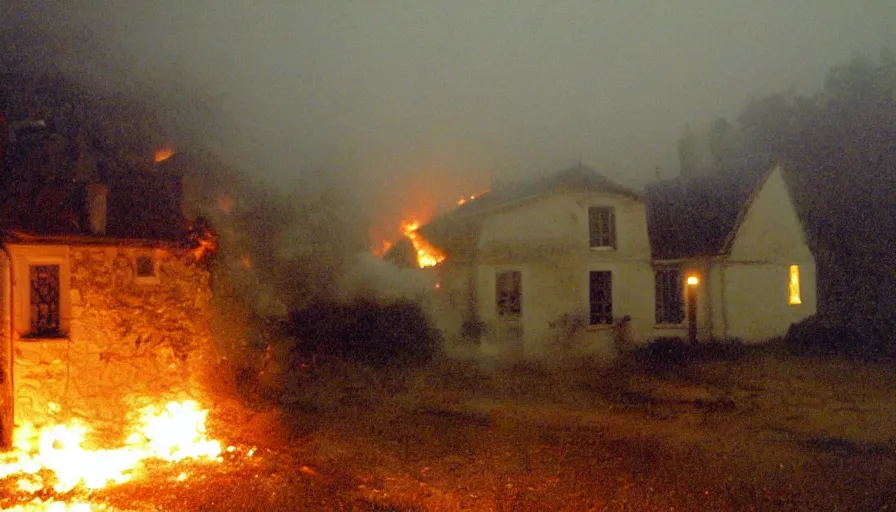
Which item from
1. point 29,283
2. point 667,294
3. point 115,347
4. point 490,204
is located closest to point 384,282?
point 490,204

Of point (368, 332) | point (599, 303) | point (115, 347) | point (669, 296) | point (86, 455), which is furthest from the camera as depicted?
point (669, 296)

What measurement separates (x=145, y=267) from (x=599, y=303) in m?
14.1

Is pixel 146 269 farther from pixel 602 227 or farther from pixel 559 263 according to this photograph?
pixel 602 227

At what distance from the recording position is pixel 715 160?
31.9 metres

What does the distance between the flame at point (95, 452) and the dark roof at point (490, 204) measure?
1120 centimetres

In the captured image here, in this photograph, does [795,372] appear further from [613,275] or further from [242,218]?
[242,218]

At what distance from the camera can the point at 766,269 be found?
2264cm

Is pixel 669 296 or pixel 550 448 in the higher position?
pixel 669 296

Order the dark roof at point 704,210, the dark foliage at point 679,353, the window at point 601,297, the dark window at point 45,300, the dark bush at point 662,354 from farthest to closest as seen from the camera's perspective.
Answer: the dark roof at point 704,210 < the window at point 601,297 < the dark foliage at point 679,353 < the dark bush at point 662,354 < the dark window at point 45,300

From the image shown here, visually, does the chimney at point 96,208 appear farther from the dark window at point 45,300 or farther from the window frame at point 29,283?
the dark window at point 45,300

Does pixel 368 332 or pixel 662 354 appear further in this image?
pixel 662 354

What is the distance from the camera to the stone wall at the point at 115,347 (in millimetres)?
9992

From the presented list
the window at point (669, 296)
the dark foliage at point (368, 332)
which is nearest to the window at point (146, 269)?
the dark foliage at point (368, 332)

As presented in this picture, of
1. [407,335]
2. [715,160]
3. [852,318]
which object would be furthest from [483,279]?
[715,160]
